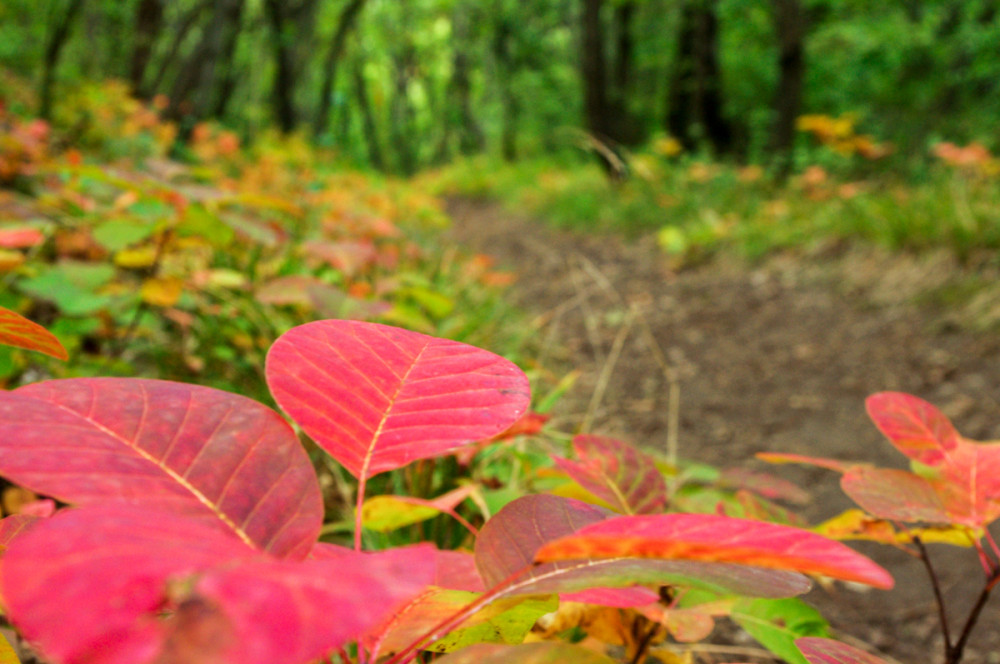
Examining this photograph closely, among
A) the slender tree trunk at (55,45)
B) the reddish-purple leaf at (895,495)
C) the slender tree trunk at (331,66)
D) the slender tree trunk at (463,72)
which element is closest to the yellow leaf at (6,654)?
the reddish-purple leaf at (895,495)

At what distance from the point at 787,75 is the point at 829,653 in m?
5.98

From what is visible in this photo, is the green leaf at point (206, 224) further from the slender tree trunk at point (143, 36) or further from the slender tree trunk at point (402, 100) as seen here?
the slender tree trunk at point (402, 100)

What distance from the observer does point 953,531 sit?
0.57 m

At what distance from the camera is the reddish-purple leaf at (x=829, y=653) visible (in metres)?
0.35

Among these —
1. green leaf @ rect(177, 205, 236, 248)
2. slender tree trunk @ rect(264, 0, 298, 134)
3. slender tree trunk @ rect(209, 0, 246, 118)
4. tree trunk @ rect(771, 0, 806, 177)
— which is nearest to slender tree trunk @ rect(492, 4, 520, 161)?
slender tree trunk @ rect(264, 0, 298, 134)

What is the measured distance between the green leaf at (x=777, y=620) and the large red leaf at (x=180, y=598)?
0.52m

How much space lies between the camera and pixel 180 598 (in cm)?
20

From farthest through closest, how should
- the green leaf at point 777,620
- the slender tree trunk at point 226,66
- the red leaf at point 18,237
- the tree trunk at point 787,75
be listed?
the slender tree trunk at point 226,66 → the tree trunk at point 787,75 → the red leaf at point 18,237 → the green leaf at point 777,620

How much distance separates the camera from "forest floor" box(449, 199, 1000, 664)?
4.00 feet

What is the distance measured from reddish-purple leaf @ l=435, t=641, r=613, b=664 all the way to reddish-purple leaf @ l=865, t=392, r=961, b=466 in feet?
1.20

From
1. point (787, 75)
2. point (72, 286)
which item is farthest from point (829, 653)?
point (787, 75)

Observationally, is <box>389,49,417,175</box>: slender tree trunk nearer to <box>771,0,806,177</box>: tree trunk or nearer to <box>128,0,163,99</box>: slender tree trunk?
<box>128,0,163,99</box>: slender tree trunk

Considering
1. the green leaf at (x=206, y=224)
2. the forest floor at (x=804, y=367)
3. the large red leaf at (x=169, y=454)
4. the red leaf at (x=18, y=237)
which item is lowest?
the forest floor at (x=804, y=367)

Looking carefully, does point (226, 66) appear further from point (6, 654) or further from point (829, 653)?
point (829, 653)
